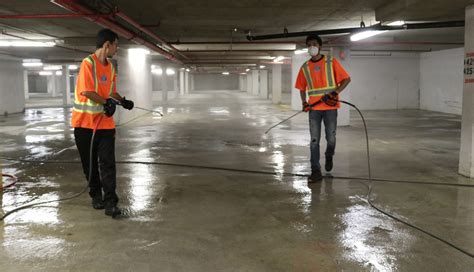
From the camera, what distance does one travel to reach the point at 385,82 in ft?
60.0

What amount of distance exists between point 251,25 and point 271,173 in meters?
4.21

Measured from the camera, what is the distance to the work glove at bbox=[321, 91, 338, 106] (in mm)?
4680

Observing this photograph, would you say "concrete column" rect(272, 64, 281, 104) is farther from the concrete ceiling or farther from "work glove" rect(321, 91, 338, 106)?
"work glove" rect(321, 91, 338, 106)

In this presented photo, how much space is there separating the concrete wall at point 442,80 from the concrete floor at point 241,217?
9222mm

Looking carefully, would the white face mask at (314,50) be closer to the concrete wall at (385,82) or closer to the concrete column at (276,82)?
the concrete wall at (385,82)

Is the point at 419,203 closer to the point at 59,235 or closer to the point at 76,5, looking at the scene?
the point at 59,235

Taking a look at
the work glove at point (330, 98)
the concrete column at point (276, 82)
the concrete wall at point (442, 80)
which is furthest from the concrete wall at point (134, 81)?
the concrete wall at point (442, 80)

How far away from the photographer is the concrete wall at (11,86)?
16188mm

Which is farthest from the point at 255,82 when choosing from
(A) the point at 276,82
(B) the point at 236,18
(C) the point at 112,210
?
(C) the point at 112,210

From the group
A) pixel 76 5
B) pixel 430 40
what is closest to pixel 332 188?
pixel 76 5

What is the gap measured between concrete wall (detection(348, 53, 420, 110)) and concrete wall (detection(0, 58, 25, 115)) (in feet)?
44.0

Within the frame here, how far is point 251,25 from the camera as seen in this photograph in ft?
28.8

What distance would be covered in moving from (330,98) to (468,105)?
1986mm

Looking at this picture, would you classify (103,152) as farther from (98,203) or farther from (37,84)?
(37,84)
